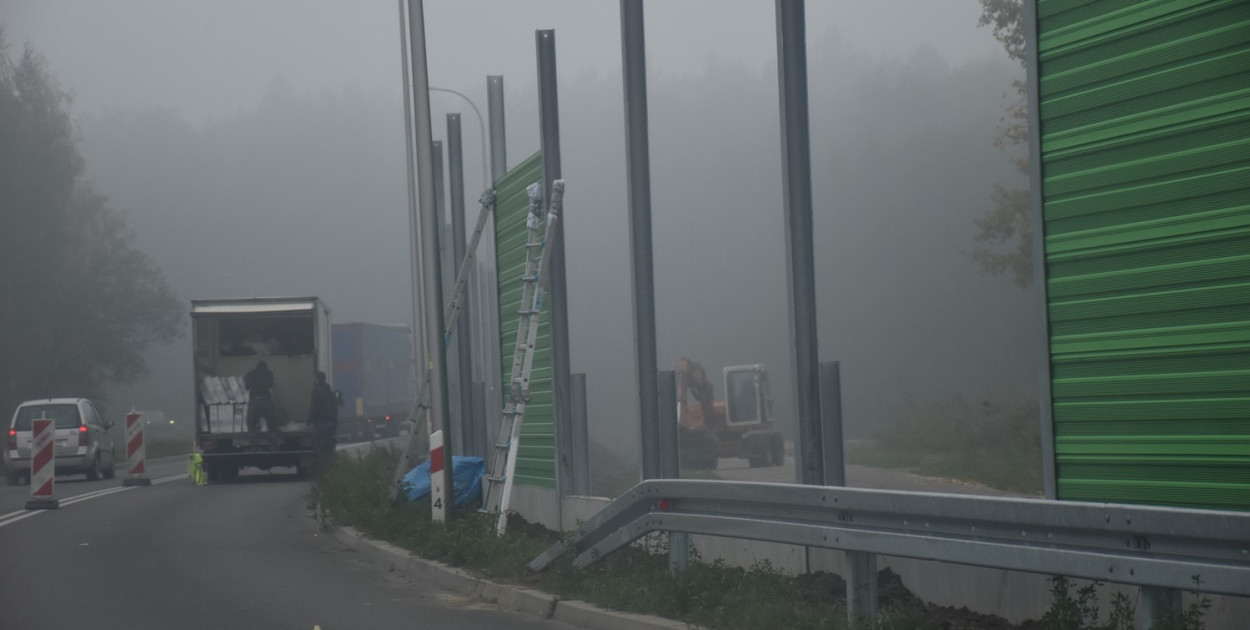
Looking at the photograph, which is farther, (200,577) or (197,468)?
(197,468)

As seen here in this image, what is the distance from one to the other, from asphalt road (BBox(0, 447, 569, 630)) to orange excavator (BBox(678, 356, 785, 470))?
11.6m

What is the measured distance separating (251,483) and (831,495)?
22.2m

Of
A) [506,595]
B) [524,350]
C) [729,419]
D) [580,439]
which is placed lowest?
[729,419]

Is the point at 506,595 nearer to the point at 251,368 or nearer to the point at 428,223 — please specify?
the point at 428,223

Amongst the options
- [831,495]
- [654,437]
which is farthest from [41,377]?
[831,495]

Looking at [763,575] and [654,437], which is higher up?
[654,437]

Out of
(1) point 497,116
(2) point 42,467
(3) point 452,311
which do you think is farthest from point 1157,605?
(2) point 42,467

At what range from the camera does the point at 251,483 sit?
27.4m

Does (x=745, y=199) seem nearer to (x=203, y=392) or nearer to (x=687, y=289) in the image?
(x=687, y=289)

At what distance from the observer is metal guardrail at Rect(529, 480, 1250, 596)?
5188mm

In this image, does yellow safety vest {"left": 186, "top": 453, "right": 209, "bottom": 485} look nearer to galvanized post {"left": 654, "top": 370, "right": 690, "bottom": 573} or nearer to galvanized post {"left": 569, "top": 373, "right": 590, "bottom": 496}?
galvanized post {"left": 569, "top": 373, "right": 590, "bottom": 496}

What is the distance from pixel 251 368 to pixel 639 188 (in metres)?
18.6

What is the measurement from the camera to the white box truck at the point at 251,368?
86.8ft

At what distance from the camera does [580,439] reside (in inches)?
493
